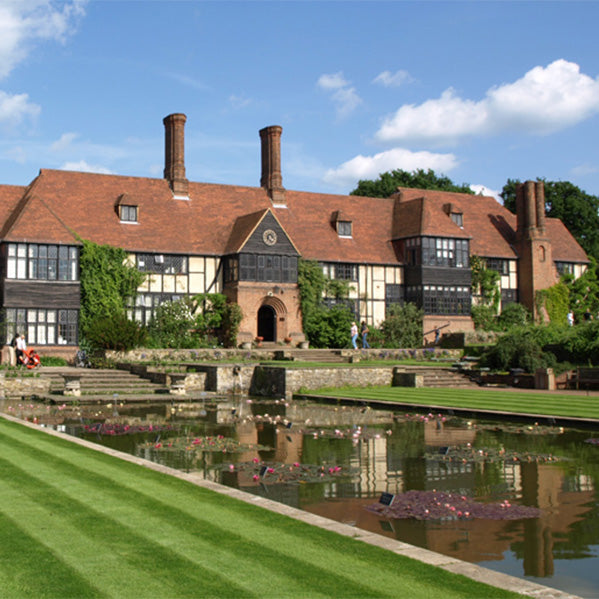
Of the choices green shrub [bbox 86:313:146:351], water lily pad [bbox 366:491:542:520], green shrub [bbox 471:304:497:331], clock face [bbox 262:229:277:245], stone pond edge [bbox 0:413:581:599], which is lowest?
water lily pad [bbox 366:491:542:520]

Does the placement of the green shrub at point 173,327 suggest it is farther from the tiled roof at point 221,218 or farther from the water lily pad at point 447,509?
the water lily pad at point 447,509

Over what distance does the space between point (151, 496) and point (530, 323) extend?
44340 millimetres

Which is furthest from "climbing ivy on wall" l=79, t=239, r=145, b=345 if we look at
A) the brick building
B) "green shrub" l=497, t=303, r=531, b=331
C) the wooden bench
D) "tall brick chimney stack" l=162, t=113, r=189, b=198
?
"green shrub" l=497, t=303, r=531, b=331

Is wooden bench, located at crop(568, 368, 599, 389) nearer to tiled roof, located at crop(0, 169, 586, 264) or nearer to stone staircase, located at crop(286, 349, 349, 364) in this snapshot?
stone staircase, located at crop(286, 349, 349, 364)

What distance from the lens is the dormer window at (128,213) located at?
43.1 m

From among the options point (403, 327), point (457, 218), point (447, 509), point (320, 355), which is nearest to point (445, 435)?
point (447, 509)

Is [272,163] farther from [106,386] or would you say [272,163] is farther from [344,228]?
[106,386]

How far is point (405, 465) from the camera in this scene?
1262 cm

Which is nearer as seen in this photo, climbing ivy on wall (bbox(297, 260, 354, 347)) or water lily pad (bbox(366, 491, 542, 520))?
water lily pad (bbox(366, 491, 542, 520))

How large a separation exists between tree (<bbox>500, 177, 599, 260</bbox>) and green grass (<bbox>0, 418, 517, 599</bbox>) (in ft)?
213

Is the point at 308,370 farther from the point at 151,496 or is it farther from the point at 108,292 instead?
the point at 151,496

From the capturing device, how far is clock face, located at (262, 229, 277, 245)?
43.2m

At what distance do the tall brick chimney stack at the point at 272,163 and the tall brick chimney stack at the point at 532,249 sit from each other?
17.0 metres

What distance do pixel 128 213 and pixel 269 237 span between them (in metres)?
8.20
